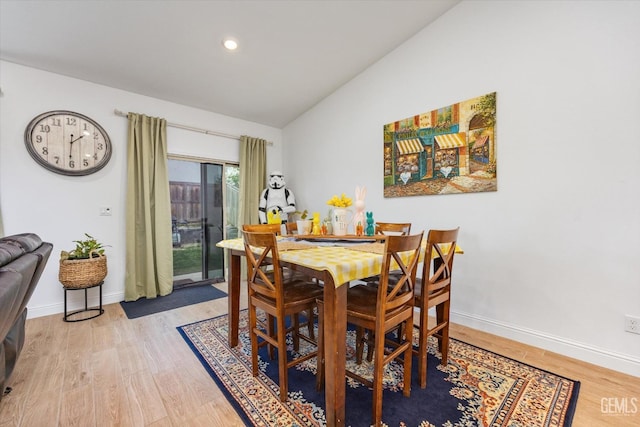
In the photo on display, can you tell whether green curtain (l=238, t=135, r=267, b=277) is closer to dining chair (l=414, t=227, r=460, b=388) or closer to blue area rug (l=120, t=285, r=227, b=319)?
blue area rug (l=120, t=285, r=227, b=319)

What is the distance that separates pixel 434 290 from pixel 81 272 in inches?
124

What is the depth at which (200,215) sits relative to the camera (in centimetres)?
386

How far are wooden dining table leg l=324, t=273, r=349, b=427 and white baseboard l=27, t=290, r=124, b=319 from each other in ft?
10.1

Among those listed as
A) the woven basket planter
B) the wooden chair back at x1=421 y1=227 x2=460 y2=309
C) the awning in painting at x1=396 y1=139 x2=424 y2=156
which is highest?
the awning in painting at x1=396 y1=139 x2=424 y2=156

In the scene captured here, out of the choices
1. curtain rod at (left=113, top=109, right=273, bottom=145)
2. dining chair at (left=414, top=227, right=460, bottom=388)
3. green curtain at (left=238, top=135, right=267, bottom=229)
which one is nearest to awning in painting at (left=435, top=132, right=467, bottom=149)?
dining chair at (left=414, top=227, right=460, bottom=388)

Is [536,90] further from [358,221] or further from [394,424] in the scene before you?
[394,424]

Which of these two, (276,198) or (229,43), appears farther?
(276,198)

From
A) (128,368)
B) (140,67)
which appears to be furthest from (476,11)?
(128,368)

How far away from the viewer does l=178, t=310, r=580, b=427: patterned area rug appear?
1302 millimetres

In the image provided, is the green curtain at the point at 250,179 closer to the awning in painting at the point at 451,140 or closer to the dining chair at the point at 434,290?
the awning in painting at the point at 451,140

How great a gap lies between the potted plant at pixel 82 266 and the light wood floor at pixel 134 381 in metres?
0.42

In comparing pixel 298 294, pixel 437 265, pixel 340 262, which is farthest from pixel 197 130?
pixel 437 265

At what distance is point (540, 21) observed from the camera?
1924mm

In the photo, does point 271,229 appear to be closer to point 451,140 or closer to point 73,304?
point 451,140
